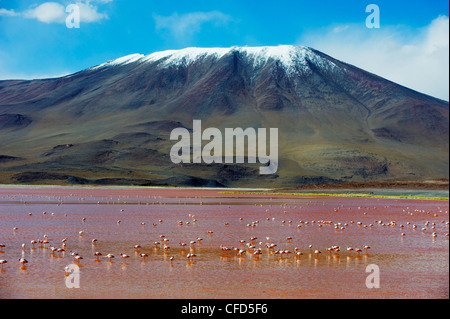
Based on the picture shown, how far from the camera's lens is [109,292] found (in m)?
13.0

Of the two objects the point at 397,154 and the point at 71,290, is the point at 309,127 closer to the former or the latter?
the point at 397,154

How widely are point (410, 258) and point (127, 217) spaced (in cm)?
1868

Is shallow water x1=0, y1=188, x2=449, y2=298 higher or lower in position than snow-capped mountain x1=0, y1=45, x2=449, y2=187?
lower

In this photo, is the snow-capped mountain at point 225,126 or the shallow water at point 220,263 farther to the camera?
the snow-capped mountain at point 225,126

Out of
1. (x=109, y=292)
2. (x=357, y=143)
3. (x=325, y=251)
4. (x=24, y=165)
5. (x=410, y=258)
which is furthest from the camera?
(x=357, y=143)

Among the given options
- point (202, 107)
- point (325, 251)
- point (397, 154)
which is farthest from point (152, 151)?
point (325, 251)

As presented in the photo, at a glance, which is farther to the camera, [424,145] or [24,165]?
[424,145]

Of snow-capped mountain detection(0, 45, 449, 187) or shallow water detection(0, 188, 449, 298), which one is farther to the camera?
snow-capped mountain detection(0, 45, 449, 187)

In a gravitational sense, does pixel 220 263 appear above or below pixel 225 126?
below

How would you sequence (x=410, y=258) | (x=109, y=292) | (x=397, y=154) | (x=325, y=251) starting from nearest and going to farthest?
(x=109, y=292), (x=410, y=258), (x=325, y=251), (x=397, y=154)

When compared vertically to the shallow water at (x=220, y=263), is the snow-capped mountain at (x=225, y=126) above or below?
above

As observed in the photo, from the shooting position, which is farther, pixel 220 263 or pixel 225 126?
pixel 225 126

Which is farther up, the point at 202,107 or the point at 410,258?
the point at 202,107
